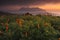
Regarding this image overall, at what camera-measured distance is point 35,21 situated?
31.6 ft

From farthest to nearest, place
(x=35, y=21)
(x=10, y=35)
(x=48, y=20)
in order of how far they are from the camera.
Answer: (x=48, y=20)
(x=35, y=21)
(x=10, y=35)

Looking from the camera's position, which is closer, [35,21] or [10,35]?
[10,35]

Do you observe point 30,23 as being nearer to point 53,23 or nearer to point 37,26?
point 37,26

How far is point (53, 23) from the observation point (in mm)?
9938

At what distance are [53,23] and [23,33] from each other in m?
1.99

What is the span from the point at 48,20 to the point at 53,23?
370 millimetres

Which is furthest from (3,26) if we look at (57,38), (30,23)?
(57,38)

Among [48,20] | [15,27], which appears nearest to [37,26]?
Answer: [15,27]

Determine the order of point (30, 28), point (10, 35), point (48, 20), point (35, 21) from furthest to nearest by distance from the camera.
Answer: point (48, 20)
point (35, 21)
point (30, 28)
point (10, 35)

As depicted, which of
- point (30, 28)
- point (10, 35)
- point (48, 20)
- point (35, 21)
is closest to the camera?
point (10, 35)

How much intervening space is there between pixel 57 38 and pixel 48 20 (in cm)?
188

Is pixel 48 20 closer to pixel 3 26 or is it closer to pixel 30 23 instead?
pixel 30 23

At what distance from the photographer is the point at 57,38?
847cm

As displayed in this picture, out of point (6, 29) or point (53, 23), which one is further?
point (53, 23)
